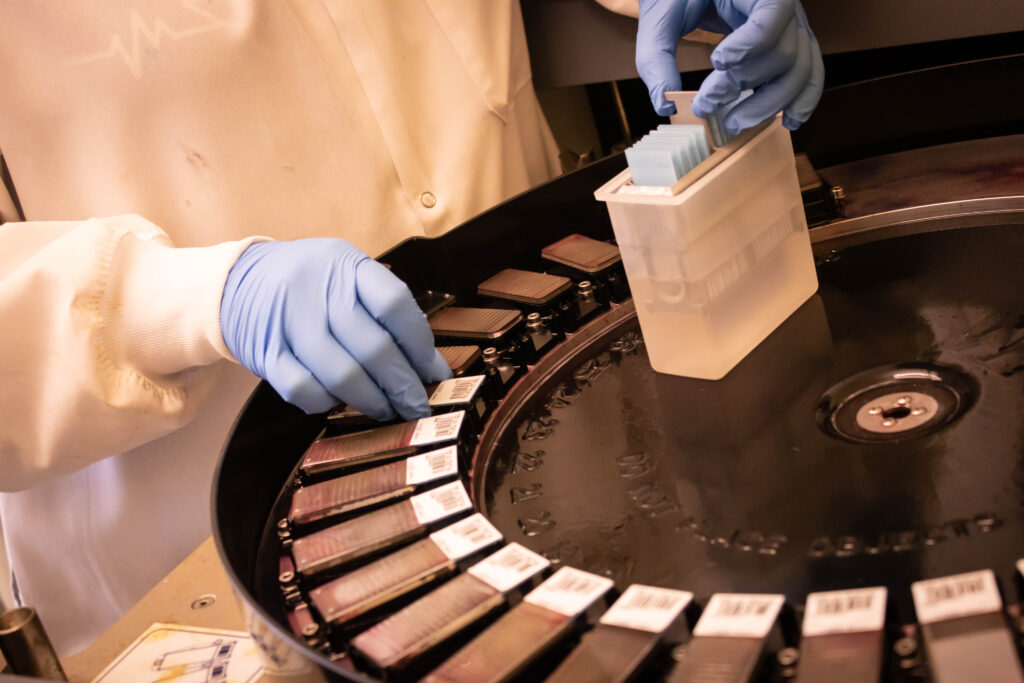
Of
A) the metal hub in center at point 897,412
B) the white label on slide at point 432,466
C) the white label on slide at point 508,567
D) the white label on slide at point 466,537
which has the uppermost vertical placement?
the white label on slide at point 432,466

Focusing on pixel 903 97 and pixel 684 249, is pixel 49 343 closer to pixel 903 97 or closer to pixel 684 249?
pixel 684 249

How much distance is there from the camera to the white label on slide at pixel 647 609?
30.2 inches

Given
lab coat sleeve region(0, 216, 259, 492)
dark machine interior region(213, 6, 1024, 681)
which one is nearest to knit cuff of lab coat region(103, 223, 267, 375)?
lab coat sleeve region(0, 216, 259, 492)

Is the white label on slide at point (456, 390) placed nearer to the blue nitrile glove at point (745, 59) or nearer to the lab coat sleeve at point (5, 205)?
the blue nitrile glove at point (745, 59)

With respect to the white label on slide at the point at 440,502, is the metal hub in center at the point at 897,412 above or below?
below

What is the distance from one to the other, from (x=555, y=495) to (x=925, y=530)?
40 centimetres

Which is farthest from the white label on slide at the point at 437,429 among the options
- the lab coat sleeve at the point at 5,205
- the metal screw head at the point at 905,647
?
the lab coat sleeve at the point at 5,205

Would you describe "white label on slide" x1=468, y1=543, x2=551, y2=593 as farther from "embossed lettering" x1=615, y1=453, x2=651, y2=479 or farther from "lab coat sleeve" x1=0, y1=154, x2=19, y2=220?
"lab coat sleeve" x1=0, y1=154, x2=19, y2=220

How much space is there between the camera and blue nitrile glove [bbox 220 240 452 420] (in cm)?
119

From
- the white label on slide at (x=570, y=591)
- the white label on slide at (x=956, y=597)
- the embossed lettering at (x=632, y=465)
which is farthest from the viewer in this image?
the embossed lettering at (x=632, y=465)

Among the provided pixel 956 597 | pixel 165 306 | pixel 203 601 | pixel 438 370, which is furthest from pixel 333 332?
pixel 956 597

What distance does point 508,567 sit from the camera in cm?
89

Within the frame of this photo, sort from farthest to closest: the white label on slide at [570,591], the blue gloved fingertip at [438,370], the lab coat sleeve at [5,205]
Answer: the lab coat sleeve at [5,205] → the blue gloved fingertip at [438,370] → the white label on slide at [570,591]

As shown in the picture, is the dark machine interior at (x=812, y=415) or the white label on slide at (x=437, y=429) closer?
the dark machine interior at (x=812, y=415)
